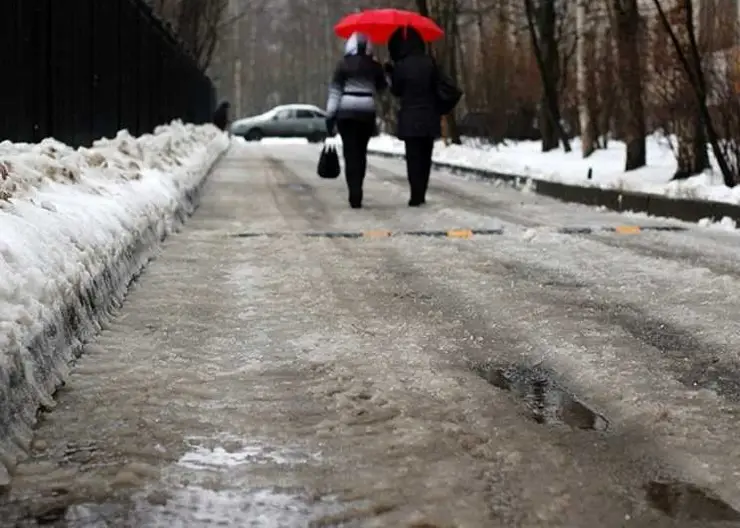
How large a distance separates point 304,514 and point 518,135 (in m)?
28.8

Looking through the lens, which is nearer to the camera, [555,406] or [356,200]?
[555,406]

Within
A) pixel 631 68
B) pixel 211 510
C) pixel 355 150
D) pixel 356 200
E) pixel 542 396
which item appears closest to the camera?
pixel 211 510

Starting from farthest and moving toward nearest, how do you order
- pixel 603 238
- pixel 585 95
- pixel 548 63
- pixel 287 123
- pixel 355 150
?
pixel 287 123 < pixel 548 63 < pixel 585 95 < pixel 355 150 < pixel 603 238

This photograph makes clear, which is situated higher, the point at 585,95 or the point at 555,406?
the point at 585,95

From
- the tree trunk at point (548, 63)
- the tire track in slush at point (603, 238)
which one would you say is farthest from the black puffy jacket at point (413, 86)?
the tree trunk at point (548, 63)

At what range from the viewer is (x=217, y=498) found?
2.82 m

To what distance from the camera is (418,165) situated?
1183cm

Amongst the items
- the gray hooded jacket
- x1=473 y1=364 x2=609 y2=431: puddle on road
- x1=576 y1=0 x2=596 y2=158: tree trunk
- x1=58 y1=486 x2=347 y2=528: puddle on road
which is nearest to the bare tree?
the gray hooded jacket

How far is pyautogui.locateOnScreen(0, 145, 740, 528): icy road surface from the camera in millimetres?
2811

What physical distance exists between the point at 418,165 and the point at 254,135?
36458 millimetres

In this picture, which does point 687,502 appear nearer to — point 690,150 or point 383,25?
point 383,25


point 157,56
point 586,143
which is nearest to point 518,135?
point 586,143

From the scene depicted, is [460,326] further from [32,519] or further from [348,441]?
[32,519]

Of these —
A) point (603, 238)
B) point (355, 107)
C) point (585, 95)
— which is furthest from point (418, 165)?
point (585, 95)
